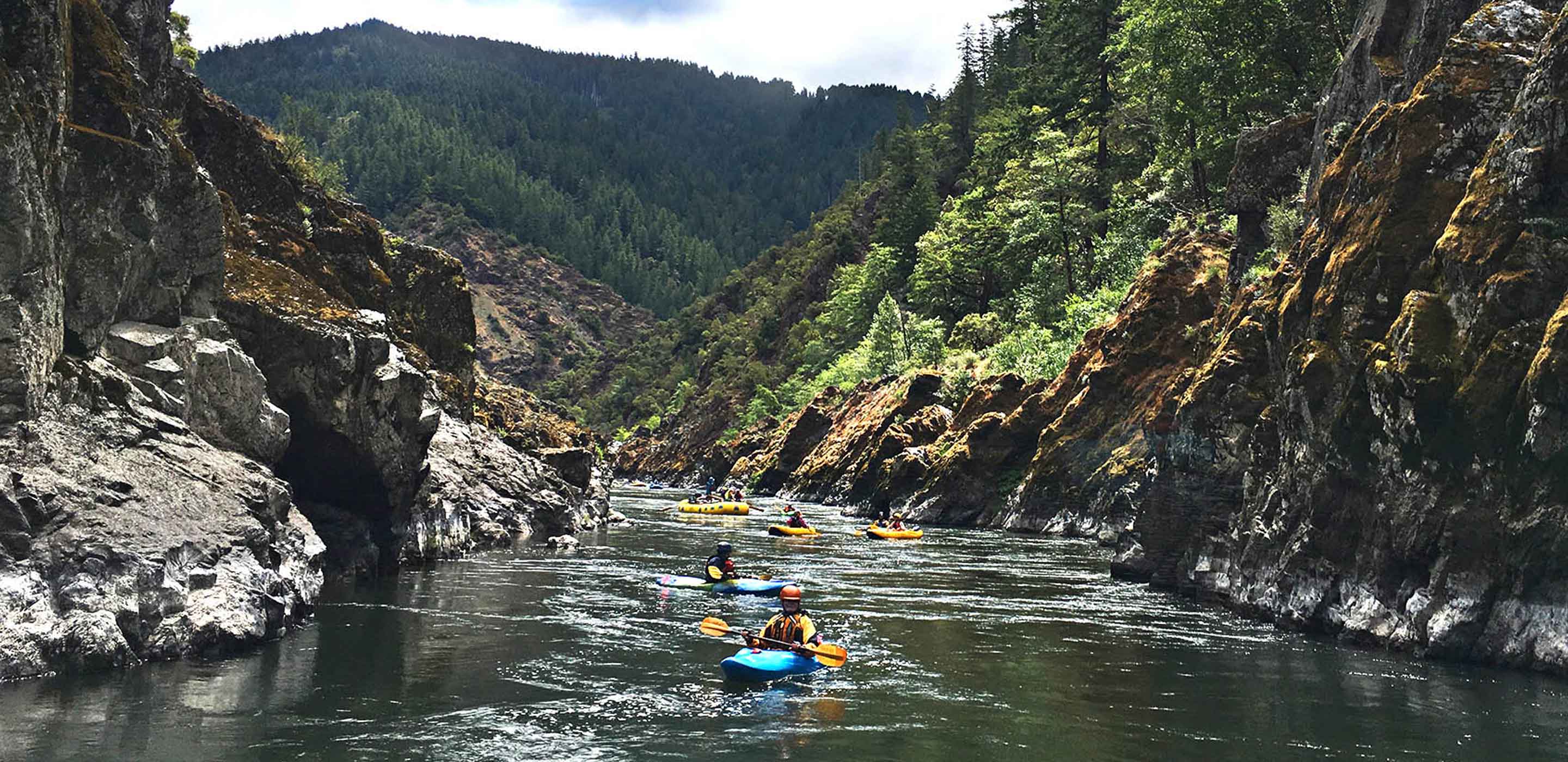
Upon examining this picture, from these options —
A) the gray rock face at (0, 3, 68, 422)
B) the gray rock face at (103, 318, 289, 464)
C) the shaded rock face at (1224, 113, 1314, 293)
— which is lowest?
the gray rock face at (103, 318, 289, 464)

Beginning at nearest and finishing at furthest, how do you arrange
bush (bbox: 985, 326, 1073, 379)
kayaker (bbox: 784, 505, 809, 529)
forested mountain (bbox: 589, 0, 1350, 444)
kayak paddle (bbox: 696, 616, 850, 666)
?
kayak paddle (bbox: 696, 616, 850, 666)
kayaker (bbox: 784, 505, 809, 529)
forested mountain (bbox: 589, 0, 1350, 444)
bush (bbox: 985, 326, 1073, 379)

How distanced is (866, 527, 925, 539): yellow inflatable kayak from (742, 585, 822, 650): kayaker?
23.5m

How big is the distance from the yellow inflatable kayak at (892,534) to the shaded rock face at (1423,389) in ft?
54.1

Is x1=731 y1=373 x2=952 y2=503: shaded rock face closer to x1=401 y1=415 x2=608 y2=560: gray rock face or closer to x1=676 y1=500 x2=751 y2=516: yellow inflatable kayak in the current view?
x1=676 y1=500 x2=751 y2=516: yellow inflatable kayak

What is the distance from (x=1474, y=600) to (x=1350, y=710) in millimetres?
3482

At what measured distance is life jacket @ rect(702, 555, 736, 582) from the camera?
92.4 feet

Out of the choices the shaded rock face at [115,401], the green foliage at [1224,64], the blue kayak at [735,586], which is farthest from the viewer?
the green foliage at [1224,64]

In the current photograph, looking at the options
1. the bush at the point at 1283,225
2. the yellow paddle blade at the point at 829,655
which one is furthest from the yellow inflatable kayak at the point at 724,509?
the yellow paddle blade at the point at 829,655

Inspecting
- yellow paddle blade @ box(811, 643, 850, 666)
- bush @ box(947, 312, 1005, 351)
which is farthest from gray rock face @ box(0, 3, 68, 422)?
bush @ box(947, 312, 1005, 351)

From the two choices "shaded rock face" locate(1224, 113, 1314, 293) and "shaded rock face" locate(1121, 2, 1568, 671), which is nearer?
"shaded rock face" locate(1121, 2, 1568, 671)

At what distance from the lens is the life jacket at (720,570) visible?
2817 centimetres

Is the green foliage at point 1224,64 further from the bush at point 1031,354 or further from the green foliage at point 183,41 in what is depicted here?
the green foliage at point 183,41

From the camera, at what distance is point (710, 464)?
3784 inches

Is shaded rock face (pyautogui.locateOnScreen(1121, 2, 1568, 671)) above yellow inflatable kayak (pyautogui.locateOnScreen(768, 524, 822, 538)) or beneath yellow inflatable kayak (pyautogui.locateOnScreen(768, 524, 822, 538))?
above
